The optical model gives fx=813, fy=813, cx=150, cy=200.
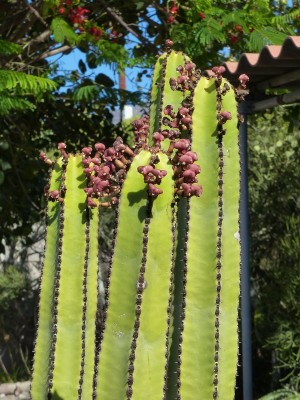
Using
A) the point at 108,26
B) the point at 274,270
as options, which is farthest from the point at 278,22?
the point at 274,270

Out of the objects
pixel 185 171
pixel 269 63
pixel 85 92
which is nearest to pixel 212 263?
pixel 185 171

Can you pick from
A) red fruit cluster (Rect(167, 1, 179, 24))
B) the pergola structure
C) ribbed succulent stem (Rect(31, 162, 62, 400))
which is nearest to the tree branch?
red fruit cluster (Rect(167, 1, 179, 24))

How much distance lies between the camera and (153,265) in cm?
245

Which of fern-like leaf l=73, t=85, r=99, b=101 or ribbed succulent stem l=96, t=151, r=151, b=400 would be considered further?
fern-like leaf l=73, t=85, r=99, b=101

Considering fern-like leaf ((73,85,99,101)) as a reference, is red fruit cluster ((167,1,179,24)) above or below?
above

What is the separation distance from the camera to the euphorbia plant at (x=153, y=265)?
96.6 inches

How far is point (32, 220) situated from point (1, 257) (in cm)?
421

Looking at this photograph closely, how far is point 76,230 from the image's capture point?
9.87ft

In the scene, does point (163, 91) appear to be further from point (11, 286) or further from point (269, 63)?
point (11, 286)

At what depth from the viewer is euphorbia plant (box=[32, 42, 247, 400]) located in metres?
2.45

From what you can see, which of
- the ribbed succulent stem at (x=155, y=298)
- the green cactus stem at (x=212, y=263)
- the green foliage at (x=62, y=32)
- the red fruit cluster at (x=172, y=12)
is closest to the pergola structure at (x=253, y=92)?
the red fruit cluster at (x=172, y=12)

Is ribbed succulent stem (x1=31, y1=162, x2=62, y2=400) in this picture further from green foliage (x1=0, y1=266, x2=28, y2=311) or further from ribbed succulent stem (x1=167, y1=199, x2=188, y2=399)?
green foliage (x1=0, y1=266, x2=28, y2=311)

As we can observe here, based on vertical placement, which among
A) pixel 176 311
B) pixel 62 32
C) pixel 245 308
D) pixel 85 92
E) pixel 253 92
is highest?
pixel 62 32

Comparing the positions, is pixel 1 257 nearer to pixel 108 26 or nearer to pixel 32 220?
pixel 32 220
